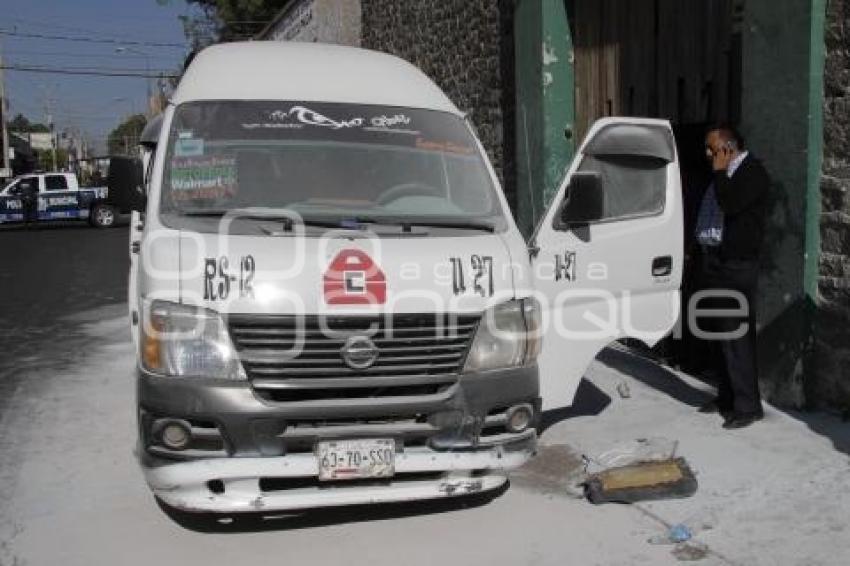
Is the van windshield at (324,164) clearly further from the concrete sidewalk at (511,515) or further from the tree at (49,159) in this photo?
the tree at (49,159)

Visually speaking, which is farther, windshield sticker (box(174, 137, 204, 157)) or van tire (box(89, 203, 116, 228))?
van tire (box(89, 203, 116, 228))

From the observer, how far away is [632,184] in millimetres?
5508

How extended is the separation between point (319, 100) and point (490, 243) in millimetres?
1409

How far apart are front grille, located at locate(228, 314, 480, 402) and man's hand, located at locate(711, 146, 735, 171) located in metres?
A: 2.30

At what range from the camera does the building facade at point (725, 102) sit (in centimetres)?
589

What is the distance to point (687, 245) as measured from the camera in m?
7.15

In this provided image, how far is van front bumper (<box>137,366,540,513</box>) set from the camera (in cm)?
406

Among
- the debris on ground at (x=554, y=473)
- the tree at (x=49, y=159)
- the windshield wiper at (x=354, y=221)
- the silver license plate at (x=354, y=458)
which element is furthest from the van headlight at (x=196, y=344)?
the tree at (x=49, y=159)

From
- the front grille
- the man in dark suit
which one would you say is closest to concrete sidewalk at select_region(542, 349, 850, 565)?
the man in dark suit

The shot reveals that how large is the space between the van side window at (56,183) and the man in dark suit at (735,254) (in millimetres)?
26663

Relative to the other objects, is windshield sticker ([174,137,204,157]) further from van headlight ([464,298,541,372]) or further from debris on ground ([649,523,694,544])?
debris on ground ([649,523,694,544])

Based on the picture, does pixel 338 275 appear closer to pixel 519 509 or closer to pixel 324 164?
pixel 324 164

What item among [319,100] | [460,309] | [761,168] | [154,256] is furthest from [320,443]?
[761,168]

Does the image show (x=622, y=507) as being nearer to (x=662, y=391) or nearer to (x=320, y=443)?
(x=320, y=443)
